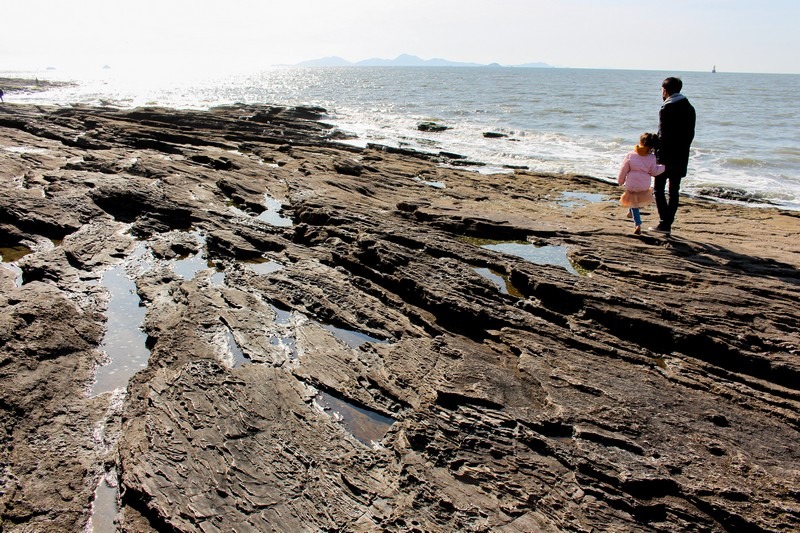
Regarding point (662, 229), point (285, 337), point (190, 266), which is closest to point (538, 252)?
point (662, 229)

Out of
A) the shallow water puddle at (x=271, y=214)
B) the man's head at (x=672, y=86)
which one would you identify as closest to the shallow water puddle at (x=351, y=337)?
the shallow water puddle at (x=271, y=214)

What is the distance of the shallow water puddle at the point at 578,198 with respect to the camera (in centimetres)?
1788

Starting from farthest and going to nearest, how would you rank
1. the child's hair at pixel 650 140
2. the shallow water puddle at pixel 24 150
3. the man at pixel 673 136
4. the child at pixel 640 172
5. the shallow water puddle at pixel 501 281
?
the shallow water puddle at pixel 24 150 < the child at pixel 640 172 < the child's hair at pixel 650 140 < the man at pixel 673 136 < the shallow water puddle at pixel 501 281

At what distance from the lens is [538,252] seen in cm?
1205

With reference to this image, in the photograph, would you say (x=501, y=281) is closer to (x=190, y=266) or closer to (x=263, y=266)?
(x=263, y=266)

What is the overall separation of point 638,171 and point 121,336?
11499mm

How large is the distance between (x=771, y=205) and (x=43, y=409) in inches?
913

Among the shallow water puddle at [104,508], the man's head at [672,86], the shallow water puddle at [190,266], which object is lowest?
the shallow water puddle at [104,508]

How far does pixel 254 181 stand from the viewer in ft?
58.2

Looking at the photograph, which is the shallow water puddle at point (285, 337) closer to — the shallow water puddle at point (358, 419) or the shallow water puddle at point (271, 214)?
the shallow water puddle at point (358, 419)

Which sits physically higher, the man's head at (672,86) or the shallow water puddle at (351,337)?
the man's head at (672,86)

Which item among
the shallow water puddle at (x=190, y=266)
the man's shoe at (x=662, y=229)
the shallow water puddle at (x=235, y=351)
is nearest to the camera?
the shallow water puddle at (x=235, y=351)

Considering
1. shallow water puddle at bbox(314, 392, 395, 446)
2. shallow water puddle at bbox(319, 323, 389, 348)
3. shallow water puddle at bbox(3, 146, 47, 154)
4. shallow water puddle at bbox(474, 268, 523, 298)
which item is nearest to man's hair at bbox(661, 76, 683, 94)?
shallow water puddle at bbox(474, 268, 523, 298)

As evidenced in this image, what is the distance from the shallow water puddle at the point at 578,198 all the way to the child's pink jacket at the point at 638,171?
5.39m
